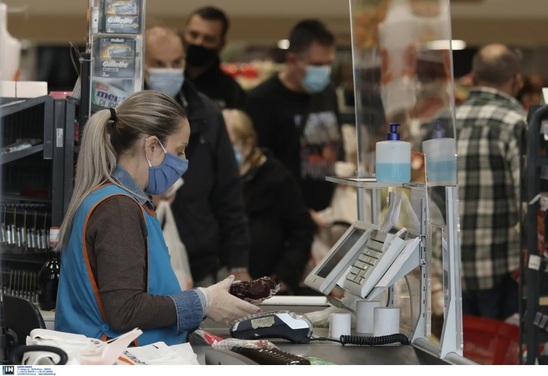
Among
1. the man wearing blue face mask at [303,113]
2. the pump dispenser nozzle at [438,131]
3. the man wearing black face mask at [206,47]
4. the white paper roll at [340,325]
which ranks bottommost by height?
the white paper roll at [340,325]

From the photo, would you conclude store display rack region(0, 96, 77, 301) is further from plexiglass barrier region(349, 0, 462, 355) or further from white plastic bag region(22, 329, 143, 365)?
white plastic bag region(22, 329, 143, 365)

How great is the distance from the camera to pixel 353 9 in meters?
3.96

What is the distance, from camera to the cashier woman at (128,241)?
2811mm

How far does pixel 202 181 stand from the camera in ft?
17.1

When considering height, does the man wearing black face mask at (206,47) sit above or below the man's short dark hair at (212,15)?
below

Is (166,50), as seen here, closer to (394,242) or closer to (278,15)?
(394,242)

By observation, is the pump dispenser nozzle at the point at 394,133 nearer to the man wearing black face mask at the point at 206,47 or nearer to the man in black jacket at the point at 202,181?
the man in black jacket at the point at 202,181

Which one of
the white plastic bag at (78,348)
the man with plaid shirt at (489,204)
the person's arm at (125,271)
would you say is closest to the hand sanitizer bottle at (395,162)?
the person's arm at (125,271)

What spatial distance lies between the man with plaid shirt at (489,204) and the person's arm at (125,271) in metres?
2.95

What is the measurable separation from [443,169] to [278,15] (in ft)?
17.6

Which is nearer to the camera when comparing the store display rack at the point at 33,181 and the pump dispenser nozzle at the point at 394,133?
the pump dispenser nozzle at the point at 394,133

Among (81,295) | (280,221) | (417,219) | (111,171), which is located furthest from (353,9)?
(280,221)

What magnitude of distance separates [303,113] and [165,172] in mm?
3376

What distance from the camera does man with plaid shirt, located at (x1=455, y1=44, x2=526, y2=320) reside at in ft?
18.1
